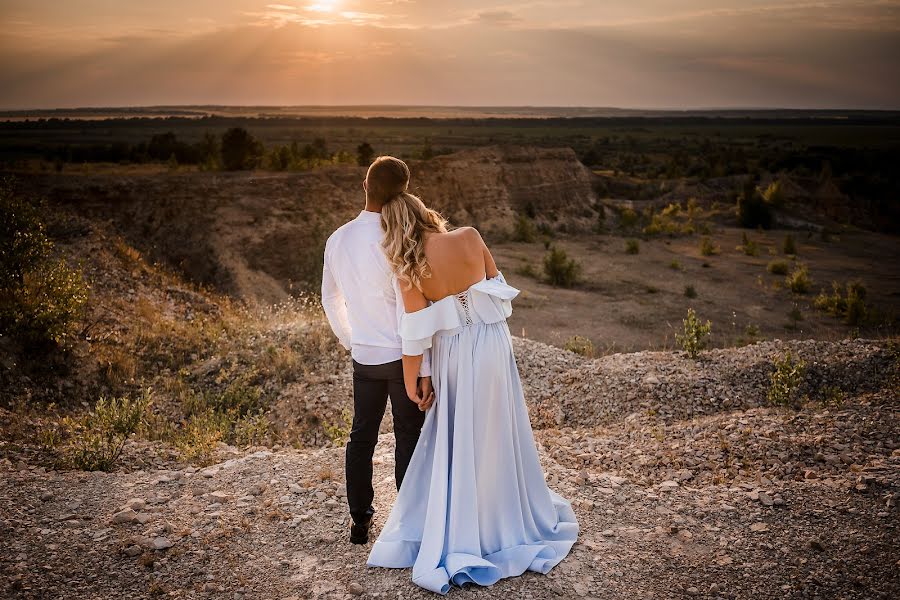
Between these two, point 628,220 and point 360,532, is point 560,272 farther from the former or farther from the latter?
point 360,532

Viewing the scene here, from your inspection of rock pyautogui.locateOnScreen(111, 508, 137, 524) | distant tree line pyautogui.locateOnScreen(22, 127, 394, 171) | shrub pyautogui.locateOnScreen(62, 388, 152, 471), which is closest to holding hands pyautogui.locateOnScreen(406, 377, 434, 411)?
rock pyautogui.locateOnScreen(111, 508, 137, 524)

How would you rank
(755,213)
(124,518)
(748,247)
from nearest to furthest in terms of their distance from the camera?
(124,518)
(748,247)
(755,213)

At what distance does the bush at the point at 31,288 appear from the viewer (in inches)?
350

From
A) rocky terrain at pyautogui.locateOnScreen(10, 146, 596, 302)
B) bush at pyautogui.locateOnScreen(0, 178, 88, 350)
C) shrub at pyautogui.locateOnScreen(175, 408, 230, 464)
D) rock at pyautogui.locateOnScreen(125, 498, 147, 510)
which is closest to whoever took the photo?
rock at pyautogui.locateOnScreen(125, 498, 147, 510)

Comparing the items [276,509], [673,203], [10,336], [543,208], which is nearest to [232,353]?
[10,336]

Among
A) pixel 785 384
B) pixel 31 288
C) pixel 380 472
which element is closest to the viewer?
pixel 380 472

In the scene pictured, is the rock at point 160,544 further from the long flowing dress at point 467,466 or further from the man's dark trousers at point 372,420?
the long flowing dress at point 467,466

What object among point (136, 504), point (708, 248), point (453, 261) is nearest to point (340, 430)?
point (136, 504)

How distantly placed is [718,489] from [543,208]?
2674 centimetres

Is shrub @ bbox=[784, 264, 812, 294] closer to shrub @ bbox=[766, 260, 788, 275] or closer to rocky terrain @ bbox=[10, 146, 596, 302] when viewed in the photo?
shrub @ bbox=[766, 260, 788, 275]

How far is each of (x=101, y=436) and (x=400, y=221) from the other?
4.41 meters

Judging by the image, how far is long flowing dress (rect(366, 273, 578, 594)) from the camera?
3.56 m

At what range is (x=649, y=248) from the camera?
26.7 m

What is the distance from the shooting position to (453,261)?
3.45 metres
